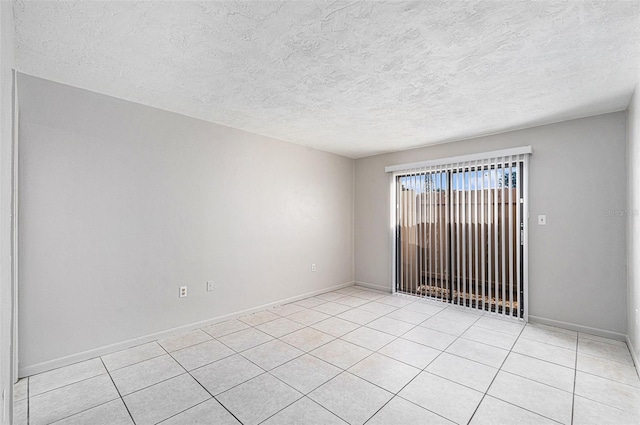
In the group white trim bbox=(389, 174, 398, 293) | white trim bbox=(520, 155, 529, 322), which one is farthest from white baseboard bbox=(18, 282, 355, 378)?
white trim bbox=(520, 155, 529, 322)

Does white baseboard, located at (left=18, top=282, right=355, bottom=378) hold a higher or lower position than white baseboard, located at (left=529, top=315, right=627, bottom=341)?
higher

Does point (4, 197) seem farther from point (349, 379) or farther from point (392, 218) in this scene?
point (392, 218)

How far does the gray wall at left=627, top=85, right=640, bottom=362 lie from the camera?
255 centimetres

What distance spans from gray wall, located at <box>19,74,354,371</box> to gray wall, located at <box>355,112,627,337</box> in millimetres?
3265

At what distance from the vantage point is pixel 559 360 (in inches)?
108

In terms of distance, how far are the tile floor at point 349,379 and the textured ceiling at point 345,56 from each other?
2.46 meters

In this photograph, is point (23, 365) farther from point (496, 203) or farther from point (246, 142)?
point (496, 203)

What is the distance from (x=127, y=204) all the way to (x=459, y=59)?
10.6ft

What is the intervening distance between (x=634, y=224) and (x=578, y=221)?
71 cm

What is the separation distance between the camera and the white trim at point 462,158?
148 inches

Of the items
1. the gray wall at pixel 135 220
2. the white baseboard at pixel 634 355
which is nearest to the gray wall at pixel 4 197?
the gray wall at pixel 135 220

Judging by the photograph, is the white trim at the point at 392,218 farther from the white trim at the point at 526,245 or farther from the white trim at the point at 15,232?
the white trim at the point at 15,232

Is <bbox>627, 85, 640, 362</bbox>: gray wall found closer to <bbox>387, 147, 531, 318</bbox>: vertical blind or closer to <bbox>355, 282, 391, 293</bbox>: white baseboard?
<bbox>387, 147, 531, 318</bbox>: vertical blind

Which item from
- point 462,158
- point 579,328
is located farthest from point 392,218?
point 579,328
